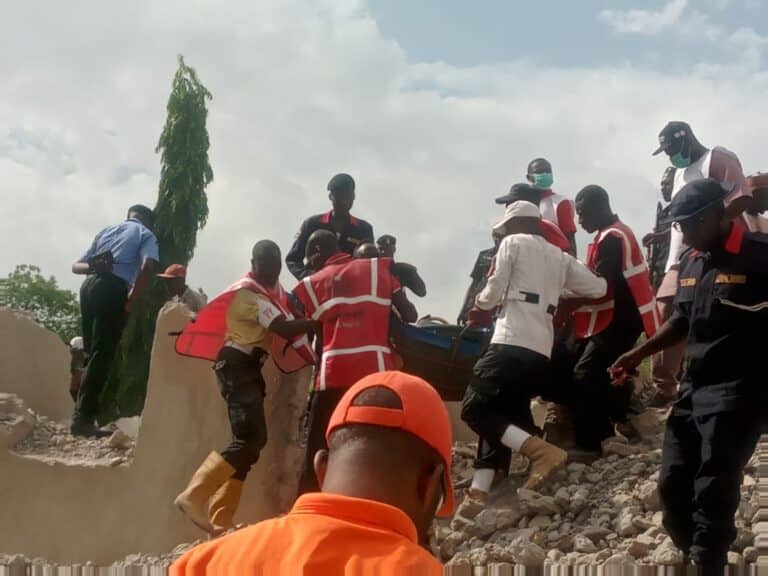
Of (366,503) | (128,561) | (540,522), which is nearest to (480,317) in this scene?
(540,522)

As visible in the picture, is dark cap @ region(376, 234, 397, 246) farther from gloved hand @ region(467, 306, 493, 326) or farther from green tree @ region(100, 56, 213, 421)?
green tree @ region(100, 56, 213, 421)

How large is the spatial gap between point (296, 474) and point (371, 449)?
5.24m

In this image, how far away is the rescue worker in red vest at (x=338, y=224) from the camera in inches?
271

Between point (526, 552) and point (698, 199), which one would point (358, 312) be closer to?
point (526, 552)

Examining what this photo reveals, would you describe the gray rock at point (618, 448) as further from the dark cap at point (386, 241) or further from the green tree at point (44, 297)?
the green tree at point (44, 297)

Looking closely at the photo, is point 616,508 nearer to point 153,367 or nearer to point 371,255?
point 371,255

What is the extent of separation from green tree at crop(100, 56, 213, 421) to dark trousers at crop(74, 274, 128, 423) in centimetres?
1091

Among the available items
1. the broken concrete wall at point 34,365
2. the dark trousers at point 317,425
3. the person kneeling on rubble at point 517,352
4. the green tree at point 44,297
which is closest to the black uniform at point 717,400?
the person kneeling on rubble at point 517,352

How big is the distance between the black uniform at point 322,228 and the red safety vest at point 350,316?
3.37 ft

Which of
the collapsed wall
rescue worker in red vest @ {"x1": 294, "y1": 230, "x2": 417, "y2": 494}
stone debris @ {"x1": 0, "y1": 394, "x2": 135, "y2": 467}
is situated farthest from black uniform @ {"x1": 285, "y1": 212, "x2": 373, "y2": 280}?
stone debris @ {"x1": 0, "y1": 394, "x2": 135, "y2": 467}

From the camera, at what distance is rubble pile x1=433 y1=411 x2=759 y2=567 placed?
482cm

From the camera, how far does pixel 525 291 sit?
5.57m

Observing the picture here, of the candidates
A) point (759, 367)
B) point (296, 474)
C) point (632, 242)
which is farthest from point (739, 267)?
point (296, 474)

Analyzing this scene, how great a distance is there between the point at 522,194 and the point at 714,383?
292cm
